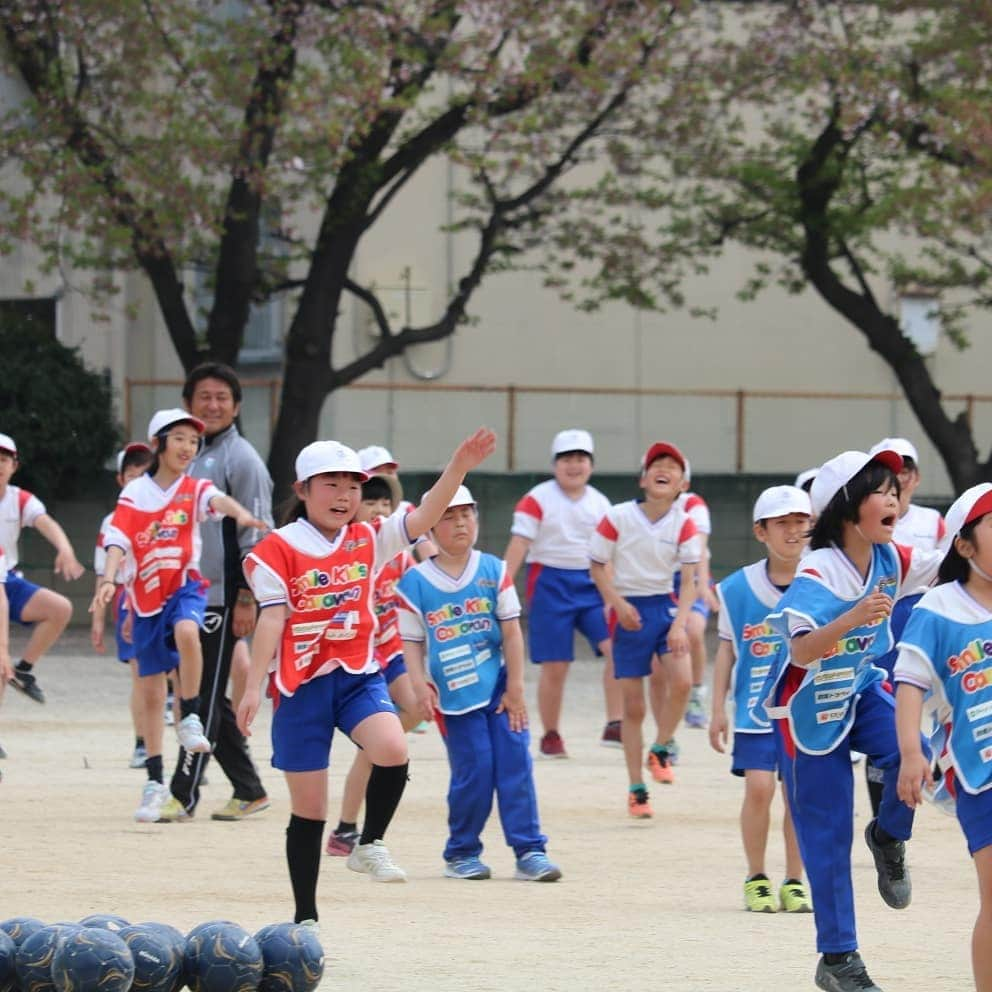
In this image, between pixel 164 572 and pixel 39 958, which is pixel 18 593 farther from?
pixel 39 958

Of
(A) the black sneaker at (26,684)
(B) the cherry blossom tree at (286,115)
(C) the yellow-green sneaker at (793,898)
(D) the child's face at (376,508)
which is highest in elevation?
(B) the cherry blossom tree at (286,115)

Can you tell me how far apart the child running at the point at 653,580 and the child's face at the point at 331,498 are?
386 centimetres

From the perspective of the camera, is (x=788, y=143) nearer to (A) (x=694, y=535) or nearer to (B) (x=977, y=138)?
(B) (x=977, y=138)

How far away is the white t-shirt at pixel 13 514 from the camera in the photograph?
39.6 ft

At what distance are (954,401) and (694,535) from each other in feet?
47.8

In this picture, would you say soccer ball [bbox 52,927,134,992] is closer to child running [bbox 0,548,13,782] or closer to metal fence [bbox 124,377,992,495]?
child running [bbox 0,548,13,782]

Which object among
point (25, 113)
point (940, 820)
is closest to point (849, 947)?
point (940, 820)

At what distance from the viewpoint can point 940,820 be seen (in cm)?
1027

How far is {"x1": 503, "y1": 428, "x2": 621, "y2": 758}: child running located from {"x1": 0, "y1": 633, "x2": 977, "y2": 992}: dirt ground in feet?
3.35

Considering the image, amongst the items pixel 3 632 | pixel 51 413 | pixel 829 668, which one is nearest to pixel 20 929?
pixel 829 668

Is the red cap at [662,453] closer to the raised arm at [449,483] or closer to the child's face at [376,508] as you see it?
the child's face at [376,508]

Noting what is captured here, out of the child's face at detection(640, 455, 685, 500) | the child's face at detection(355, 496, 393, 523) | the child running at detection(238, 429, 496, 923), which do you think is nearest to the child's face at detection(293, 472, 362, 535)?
the child running at detection(238, 429, 496, 923)

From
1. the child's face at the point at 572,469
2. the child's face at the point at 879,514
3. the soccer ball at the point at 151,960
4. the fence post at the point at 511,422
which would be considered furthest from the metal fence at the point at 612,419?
the soccer ball at the point at 151,960

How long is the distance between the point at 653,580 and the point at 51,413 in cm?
1191
